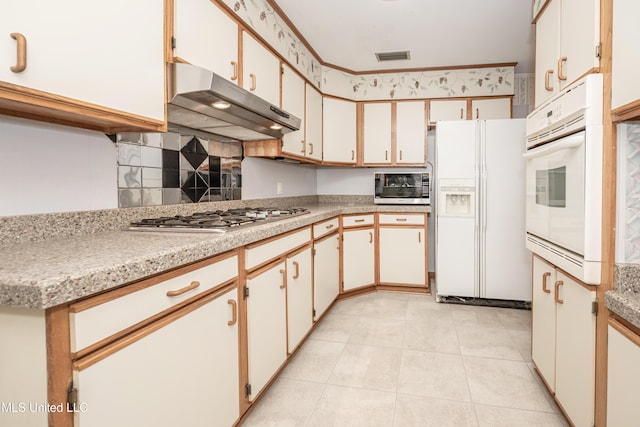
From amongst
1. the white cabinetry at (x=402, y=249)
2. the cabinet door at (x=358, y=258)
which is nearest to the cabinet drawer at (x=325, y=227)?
the cabinet door at (x=358, y=258)

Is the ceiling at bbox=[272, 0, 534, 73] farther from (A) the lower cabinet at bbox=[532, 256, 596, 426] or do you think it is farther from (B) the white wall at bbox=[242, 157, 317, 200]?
(A) the lower cabinet at bbox=[532, 256, 596, 426]

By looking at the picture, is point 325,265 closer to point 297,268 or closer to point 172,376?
point 297,268

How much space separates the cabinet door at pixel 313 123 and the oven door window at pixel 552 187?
1977mm

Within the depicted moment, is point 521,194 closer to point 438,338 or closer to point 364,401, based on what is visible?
point 438,338

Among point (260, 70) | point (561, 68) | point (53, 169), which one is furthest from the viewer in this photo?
point (260, 70)

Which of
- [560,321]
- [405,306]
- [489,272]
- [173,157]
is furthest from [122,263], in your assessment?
[489,272]

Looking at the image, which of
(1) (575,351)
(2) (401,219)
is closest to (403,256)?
(2) (401,219)

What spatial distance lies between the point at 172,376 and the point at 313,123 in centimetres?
280

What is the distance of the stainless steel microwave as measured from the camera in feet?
13.1

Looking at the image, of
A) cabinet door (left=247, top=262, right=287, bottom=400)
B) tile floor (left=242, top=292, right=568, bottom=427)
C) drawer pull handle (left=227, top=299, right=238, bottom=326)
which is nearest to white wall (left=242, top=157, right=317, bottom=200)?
cabinet door (left=247, top=262, right=287, bottom=400)

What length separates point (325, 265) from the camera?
3053mm

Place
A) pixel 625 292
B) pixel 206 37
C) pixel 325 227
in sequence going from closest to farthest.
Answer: pixel 625 292
pixel 206 37
pixel 325 227

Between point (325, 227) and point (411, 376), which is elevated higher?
point (325, 227)

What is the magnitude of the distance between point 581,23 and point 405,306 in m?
2.55
